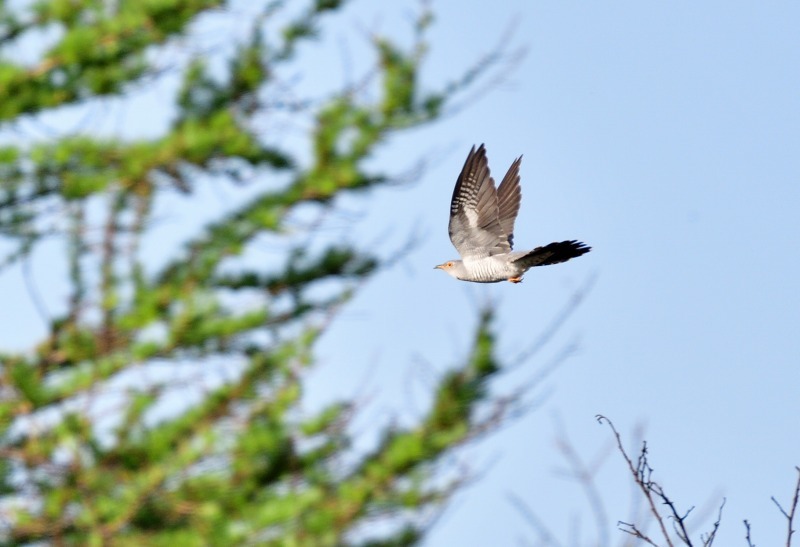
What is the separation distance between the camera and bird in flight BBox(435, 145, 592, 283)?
1043 cm

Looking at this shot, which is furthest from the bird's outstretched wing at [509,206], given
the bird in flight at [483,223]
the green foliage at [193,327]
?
the green foliage at [193,327]

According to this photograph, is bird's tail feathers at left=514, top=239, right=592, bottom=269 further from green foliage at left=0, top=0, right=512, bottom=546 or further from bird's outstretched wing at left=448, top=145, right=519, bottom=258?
green foliage at left=0, top=0, right=512, bottom=546

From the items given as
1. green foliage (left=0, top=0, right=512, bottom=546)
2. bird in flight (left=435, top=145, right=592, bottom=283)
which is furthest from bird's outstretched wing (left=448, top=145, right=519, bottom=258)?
green foliage (left=0, top=0, right=512, bottom=546)

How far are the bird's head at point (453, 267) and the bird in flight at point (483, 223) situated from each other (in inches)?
7.3

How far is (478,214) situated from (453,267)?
74 cm

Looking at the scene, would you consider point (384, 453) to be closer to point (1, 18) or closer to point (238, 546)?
point (238, 546)

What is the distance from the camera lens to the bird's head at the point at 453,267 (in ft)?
35.7

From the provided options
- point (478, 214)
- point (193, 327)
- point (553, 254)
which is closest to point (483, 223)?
point (478, 214)

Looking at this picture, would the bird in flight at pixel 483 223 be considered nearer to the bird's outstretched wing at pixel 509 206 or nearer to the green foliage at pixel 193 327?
the bird's outstretched wing at pixel 509 206

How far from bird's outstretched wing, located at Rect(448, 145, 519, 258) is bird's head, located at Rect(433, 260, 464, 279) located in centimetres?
27

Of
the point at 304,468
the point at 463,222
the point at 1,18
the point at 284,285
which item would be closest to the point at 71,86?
the point at 1,18

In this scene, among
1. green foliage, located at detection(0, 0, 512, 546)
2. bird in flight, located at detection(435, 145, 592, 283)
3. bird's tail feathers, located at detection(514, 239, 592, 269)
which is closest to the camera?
green foliage, located at detection(0, 0, 512, 546)

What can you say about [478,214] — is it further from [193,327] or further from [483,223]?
[193,327]

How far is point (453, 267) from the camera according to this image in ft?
36.4
